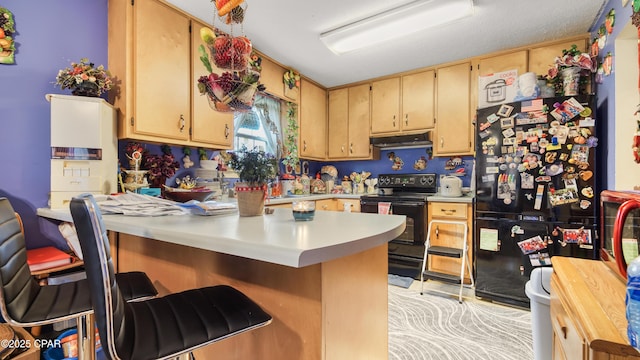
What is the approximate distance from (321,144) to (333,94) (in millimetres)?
783

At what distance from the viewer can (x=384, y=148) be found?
12.8 ft

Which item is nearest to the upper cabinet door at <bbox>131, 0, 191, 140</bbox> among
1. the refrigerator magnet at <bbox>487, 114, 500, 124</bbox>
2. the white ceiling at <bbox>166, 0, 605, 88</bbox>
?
the white ceiling at <bbox>166, 0, 605, 88</bbox>

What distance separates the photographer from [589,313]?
682 millimetres

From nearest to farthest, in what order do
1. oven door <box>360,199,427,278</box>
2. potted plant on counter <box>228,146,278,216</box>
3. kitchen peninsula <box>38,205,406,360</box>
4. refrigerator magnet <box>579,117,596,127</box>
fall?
kitchen peninsula <box>38,205,406,360</box>
potted plant on counter <box>228,146,278,216</box>
refrigerator magnet <box>579,117,596,127</box>
oven door <box>360,199,427,278</box>

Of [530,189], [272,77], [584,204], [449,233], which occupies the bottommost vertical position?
[449,233]

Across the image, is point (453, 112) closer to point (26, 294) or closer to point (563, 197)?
point (563, 197)

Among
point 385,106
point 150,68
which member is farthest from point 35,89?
point 385,106

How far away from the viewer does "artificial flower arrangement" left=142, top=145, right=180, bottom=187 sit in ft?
7.13

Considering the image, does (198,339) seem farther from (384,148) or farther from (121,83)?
(384,148)

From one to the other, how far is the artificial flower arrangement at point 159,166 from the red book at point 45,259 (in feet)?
2.45

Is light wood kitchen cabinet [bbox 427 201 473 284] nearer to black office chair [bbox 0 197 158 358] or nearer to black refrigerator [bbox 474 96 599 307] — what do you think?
black refrigerator [bbox 474 96 599 307]

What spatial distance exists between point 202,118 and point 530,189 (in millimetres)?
2857

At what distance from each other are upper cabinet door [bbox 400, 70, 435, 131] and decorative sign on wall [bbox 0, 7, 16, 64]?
3.44 metres

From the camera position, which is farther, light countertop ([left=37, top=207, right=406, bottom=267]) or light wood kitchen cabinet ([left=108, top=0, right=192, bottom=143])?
light wood kitchen cabinet ([left=108, top=0, right=192, bottom=143])
